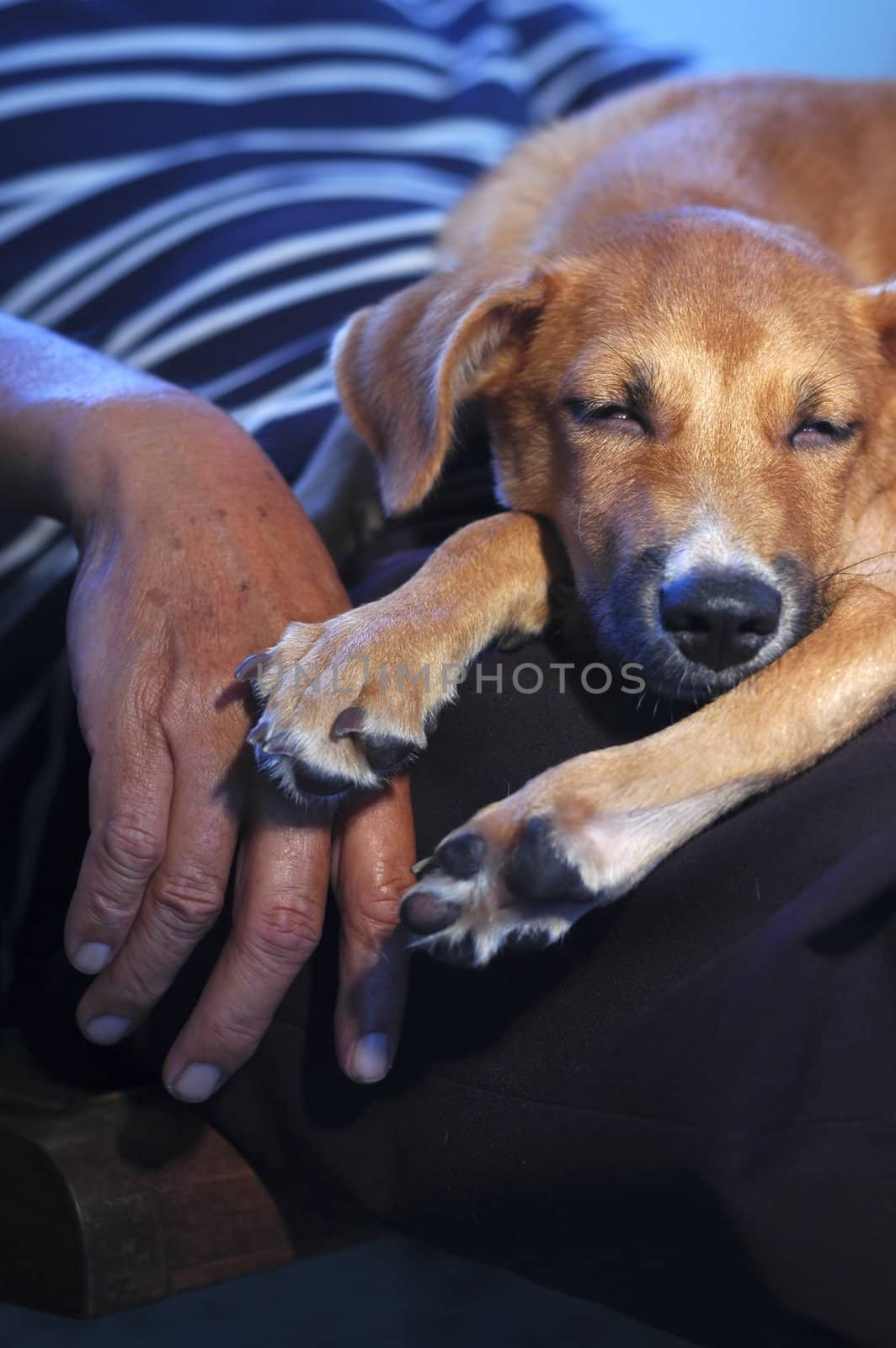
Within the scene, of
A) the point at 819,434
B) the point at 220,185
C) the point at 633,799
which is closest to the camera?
the point at 633,799

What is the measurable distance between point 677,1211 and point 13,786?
1006mm

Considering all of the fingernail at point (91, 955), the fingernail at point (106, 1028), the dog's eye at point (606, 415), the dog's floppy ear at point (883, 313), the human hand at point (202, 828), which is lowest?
the fingernail at point (106, 1028)

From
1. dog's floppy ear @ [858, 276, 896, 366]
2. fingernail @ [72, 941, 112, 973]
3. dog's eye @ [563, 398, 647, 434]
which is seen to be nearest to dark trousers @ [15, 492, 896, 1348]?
fingernail @ [72, 941, 112, 973]

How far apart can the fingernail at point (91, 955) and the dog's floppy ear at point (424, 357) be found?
63 centimetres

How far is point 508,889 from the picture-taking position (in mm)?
1075

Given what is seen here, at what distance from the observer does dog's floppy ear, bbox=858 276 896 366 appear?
1.58 meters

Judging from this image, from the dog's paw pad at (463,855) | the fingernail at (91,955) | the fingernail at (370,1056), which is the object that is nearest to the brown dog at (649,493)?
the dog's paw pad at (463,855)

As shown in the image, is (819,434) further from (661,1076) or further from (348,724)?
(661,1076)

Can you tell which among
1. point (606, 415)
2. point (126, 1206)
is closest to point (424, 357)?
point (606, 415)

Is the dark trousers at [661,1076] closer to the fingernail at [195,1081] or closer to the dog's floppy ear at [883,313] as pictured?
the fingernail at [195,1081]

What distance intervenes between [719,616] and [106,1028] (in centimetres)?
78

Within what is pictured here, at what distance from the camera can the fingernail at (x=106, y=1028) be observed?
1.32 m

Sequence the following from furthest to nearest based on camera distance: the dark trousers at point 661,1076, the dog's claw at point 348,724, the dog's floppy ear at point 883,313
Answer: the dog's floppy ear at point 883,313 < the dog's claw at point 348,724 < the dark trousers at point 661,1076

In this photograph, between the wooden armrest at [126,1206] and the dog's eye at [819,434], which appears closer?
the wooden armrest at [126,1206]
